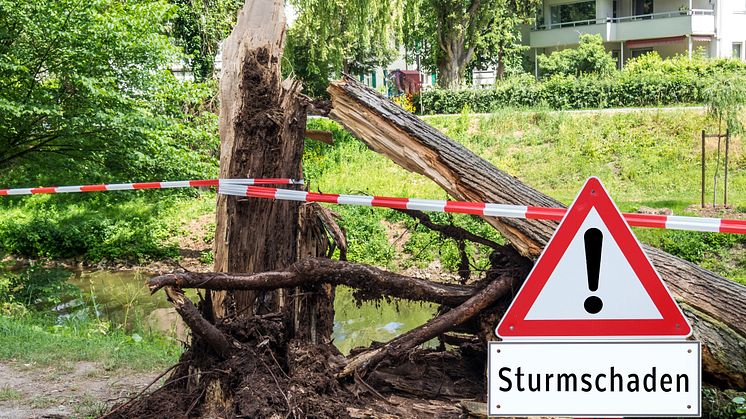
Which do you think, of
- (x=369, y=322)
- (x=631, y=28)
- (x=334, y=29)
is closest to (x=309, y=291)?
(x=369, y=322)

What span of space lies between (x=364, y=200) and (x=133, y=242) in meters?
15.2

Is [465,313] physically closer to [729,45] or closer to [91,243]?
[91,243]

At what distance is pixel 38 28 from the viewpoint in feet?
44.7

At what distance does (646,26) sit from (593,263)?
3783cm

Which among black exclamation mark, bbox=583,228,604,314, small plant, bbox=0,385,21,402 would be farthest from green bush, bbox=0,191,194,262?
black exclamation mark, bbox=583,228,604,314

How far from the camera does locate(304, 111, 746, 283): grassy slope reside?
60.2 feet

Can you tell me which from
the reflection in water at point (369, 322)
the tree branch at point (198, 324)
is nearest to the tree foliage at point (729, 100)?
the reflection in water at point (369, 322)

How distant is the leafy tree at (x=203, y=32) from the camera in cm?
2334

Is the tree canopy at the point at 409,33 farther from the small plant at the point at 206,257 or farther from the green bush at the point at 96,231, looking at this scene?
the small plant at the point at 206,257

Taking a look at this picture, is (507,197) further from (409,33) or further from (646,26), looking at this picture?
(646,26)

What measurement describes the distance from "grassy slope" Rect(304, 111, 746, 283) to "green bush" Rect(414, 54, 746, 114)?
189cm

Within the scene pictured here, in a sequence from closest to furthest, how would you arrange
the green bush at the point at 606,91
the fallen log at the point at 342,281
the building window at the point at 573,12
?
the fallen log at the point at 342,281 → the green bush at the point at 606,91 → the building window at the point at 573,12

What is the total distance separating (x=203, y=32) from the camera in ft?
77.2

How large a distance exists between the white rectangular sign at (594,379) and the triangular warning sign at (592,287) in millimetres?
68
